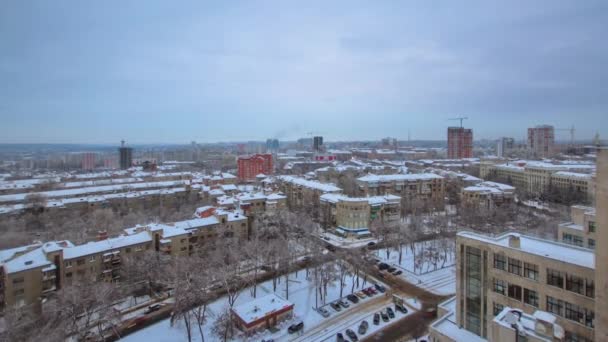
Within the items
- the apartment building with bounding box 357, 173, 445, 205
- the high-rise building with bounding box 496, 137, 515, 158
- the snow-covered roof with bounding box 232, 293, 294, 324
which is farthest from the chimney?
the high-rise building with bounding box 496, 137, 515, 158

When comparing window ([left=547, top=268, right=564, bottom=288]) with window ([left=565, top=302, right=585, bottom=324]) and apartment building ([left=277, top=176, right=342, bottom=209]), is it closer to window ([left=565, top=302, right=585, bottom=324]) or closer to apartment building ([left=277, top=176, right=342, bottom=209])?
window ([left=565, top=302, right=585, bottom=324])

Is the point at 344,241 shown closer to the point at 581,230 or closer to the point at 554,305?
the point at 581,230

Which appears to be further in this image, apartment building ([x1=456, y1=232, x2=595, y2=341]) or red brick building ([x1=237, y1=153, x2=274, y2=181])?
red brick building ([x1=237, y1=153, x2=274, y2=181])

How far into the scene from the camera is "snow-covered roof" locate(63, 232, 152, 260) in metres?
21.1

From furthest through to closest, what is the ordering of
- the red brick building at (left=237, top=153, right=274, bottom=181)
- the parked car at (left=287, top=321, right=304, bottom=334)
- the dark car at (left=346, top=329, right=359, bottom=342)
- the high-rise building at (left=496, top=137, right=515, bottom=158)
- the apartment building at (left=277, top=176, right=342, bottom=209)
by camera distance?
the high-rise building at (left=496, top=137, right=515, bottom=158) < the red brick building at (left=237, top=153, right=274, bottom=181) < the apartment building at (left=277, top=176, right=342, bottom=209) < the parked car at (left=287, top=321, right=304, bottom=334) < the dark car at (left=346, top=329, right=359, bottom=342)

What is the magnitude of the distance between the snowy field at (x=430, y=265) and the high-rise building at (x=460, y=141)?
91.8m

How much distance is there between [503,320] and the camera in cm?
806

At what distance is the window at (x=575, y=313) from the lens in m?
9.65

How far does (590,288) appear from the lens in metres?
9.43

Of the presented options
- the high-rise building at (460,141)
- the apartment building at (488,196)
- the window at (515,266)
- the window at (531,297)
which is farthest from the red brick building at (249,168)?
the high-rise building at (460,141)

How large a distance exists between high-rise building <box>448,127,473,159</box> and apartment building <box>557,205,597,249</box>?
9940cm

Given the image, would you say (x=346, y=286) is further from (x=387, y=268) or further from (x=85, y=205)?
(x=85, y=205)

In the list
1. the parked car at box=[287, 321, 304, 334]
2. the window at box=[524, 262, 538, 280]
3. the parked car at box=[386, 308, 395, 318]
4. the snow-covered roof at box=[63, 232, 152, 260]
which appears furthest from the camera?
the snow-covered roof at box=[63, 232, 152, 260]

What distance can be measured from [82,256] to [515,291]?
24104 millimetres
